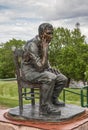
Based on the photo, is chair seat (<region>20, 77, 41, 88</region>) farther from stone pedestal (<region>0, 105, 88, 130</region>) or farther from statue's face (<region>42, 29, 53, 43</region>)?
statue's face (<region>42, 29, 53, 43</region>)

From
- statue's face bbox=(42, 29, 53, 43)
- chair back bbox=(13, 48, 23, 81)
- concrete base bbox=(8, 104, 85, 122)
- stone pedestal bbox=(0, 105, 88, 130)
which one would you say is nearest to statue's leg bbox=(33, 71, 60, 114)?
concrete base bbox=(8, 104, 85, 122)

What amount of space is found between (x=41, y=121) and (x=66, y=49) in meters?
33.5

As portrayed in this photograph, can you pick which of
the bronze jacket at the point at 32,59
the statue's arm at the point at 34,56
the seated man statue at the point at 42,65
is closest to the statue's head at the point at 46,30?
the seated man statue at the point at 42,65

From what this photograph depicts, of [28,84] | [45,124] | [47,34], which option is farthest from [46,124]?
[47,34]

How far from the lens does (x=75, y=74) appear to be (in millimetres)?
38875

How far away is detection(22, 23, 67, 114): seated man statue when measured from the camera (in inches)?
196

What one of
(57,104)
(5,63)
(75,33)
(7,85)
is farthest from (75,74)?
(57,104)

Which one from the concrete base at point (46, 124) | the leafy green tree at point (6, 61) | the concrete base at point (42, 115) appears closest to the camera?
the concrete base at point (46, 124)

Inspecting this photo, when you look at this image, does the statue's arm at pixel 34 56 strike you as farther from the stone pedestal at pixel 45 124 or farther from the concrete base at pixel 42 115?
the stone pedestal at pixel 45 124

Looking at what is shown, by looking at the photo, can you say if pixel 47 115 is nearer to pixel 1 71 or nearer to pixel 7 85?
pixel 7 85

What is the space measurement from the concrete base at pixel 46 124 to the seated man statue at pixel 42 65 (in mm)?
268

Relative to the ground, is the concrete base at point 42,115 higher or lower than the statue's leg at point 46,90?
lower

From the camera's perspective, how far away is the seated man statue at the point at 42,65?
4.98 meters

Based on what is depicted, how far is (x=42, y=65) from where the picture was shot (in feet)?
16.4
